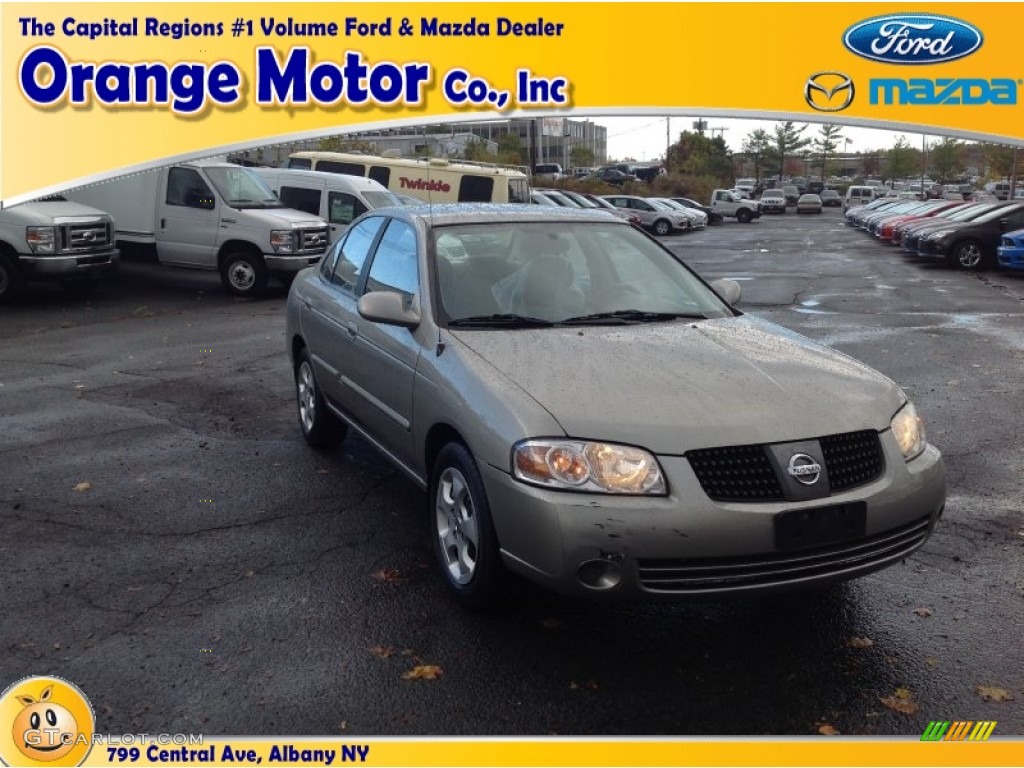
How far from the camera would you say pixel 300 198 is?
18.3 m

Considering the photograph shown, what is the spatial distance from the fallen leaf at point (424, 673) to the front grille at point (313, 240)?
12.3m

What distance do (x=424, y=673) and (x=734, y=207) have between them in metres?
51.7

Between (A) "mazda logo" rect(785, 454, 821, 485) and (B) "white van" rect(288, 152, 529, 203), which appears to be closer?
(A) "mazda logo" rect(785, 454, 821, 485)

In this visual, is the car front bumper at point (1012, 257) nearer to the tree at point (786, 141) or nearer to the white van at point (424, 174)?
the white van at point (424, 174)

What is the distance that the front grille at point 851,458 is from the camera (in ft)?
12.0

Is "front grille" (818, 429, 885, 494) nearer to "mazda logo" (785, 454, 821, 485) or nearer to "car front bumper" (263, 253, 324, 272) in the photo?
"mazda logo" (785, 454, 821, 485)

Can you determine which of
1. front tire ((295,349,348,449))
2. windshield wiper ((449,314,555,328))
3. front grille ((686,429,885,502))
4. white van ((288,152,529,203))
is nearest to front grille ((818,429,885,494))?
front grille ((686,429,885,502))

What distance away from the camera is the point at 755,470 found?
140 inches

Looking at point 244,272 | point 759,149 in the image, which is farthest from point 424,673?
point 759,149

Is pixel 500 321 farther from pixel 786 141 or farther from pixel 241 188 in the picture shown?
pixel 786 141

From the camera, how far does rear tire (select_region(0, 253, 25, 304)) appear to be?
1386cm

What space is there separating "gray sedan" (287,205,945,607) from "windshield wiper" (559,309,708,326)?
0.04ft

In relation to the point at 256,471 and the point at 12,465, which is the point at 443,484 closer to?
the point at 256,471

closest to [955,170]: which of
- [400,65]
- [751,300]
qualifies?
[751,300]
